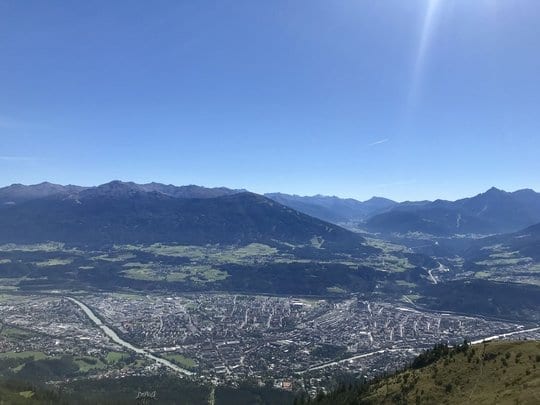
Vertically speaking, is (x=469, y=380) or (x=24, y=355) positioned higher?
(x=469, y=380)

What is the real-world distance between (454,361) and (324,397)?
32.9m

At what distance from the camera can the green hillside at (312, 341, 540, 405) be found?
65.8 m

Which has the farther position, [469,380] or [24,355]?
[24,355]

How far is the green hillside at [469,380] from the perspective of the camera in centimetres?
6581

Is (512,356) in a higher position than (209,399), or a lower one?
higher

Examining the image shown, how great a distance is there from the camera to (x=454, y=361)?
86500 millimetres

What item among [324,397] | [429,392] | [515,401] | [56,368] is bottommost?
[56,368]

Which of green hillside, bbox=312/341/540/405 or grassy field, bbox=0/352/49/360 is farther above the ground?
green hillside, bbox=312/341/540/405

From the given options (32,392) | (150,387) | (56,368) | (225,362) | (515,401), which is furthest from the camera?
(225,362)

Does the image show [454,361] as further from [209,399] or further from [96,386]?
[96,386]

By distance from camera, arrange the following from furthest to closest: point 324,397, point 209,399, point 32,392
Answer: point 209,399 → point 32,392 → point 324,397

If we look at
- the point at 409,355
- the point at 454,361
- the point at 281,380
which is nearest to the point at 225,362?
the point at 281,380

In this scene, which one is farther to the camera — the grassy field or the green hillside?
the grassy field

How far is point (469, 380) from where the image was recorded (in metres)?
76.7
